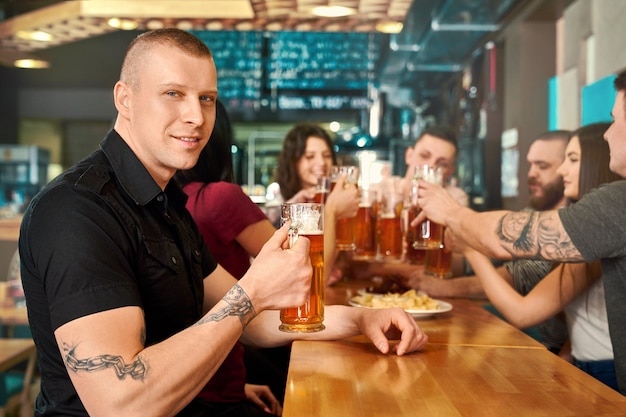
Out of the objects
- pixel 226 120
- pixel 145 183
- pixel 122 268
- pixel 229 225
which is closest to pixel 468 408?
pixel 122 268

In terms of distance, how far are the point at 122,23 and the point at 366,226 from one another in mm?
2325

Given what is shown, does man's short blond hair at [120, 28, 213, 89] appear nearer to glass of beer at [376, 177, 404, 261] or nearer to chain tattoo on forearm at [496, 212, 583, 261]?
chain tattoo on forearm at [496, 212, 583, 261]

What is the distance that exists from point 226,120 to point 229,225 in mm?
467

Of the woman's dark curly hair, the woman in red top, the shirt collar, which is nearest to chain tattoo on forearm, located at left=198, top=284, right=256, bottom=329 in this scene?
the shirt collar

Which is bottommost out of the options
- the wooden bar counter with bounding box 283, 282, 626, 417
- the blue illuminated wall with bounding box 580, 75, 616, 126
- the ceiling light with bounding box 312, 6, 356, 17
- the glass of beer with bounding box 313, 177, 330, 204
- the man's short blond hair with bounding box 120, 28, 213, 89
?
the wooden bar counter with bounding box 283, 282, 626, 417

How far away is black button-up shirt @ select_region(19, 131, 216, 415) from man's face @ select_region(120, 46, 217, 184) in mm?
52

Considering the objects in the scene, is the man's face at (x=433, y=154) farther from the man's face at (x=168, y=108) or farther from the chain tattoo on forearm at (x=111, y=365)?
the chain tattoo on forearm at (x=111, y=365)

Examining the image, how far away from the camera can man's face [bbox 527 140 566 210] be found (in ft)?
12.1

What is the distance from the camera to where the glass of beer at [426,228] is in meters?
2.47

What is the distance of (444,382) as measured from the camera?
1.53 meters

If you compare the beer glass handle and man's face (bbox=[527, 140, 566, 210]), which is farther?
man's face (bbox=[527, 140, 566, 210])

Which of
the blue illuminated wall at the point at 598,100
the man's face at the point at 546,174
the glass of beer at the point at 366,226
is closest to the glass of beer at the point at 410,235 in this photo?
the glass of beer at the point at 366,226

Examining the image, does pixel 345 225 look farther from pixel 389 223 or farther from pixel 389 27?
A: pixel 389 27

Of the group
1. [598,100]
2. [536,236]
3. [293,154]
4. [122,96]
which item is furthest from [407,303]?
[293,154]
